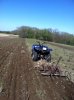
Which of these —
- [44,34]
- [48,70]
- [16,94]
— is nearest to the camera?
[16,94]

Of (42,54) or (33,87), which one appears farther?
(42,54)

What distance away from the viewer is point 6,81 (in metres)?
9.15

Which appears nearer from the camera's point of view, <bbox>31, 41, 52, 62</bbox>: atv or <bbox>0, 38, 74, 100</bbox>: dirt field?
<bbox>0, 38, 74, 100</bbox>: dirt field

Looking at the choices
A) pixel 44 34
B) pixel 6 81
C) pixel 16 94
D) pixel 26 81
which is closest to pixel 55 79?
pixel 26 81

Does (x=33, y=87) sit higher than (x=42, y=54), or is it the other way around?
(x=42, y=54)

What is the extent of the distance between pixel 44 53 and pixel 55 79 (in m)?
5.27

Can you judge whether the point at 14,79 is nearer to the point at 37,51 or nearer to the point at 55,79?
the point at 55,79

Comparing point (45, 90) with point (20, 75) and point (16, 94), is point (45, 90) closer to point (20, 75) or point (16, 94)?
point (16, 94)

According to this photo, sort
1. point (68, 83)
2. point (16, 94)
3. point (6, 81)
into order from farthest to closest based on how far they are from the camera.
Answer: point (68, 83) → point (6, 81) → point (16, 94)

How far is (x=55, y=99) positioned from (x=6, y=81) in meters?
2.76

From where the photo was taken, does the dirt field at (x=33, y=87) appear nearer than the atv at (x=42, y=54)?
Yes

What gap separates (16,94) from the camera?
7578 mm

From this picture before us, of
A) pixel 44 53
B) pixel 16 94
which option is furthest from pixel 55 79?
pixel 44 53

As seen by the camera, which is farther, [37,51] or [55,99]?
[37,51]
